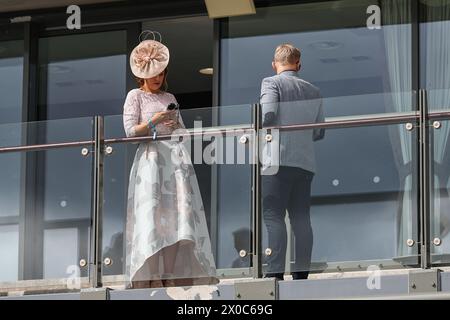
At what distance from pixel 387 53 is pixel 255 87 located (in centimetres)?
141

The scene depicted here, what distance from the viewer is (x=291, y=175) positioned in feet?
42.4

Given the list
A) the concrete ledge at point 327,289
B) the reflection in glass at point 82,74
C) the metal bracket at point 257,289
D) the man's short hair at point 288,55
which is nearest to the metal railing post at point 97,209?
the concrete ledge at point 327,289

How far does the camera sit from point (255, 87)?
A: 17.0m

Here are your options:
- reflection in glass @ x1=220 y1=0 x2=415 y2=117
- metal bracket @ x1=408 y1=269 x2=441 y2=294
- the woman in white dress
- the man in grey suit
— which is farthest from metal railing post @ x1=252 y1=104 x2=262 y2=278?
reflection in glass @ x1=220 y1=0 x2=415 y2=117

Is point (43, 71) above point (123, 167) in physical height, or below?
above

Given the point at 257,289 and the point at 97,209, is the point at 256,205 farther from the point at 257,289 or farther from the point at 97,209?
the point at 97,209

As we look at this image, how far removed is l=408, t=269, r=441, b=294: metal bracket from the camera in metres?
12.5

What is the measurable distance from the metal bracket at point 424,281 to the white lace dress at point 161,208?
1.60 m

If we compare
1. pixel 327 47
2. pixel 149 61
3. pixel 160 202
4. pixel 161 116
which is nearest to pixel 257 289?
pixel 160 202

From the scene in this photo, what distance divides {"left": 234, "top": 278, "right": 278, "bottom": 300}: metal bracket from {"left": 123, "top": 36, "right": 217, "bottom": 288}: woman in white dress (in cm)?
26

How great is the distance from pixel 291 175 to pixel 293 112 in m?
0.49

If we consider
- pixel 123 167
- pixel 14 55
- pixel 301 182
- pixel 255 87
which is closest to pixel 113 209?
pixel 123 167

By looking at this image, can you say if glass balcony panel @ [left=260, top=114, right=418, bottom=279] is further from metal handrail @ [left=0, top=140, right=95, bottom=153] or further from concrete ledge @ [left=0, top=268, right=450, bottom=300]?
metal handrail @ [left=0, top=140, right=95, bottom=153]
